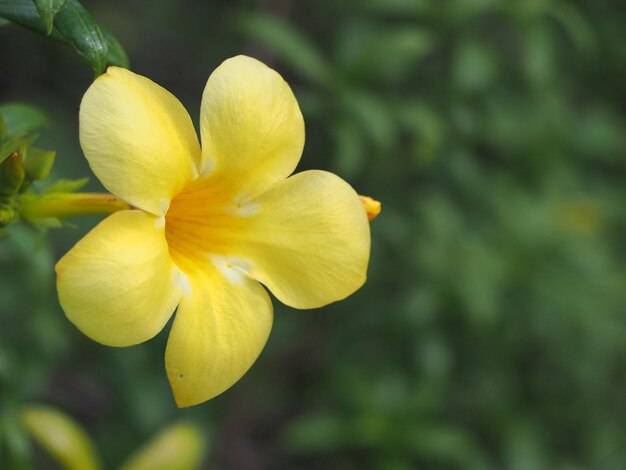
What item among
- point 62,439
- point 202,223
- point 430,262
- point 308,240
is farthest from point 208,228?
point 430,262

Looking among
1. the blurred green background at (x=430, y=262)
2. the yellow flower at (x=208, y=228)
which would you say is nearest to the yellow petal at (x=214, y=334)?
the yellow flower at (x=208, y=228)

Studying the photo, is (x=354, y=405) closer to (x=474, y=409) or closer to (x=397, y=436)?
(x=397, y=436)

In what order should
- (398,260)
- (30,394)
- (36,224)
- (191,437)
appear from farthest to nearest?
(398,260) → (30,394) → (191,437) → (36,224)

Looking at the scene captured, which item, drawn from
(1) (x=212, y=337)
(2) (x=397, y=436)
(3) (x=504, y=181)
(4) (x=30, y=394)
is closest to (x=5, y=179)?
(1) (x=212, y=337)

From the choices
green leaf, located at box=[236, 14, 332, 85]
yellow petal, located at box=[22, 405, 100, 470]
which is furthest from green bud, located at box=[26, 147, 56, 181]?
green leaf, located at box=[236, 14, 332, 85]

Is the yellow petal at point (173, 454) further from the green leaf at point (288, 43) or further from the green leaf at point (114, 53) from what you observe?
the green leaf at point (288, 43)

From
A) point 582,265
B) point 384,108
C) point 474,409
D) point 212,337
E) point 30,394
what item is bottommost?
point 474,409
